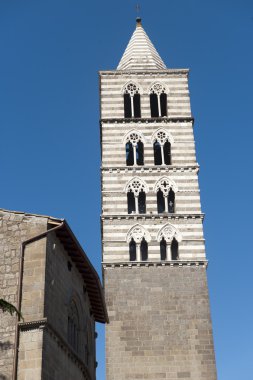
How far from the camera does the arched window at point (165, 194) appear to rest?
119ft

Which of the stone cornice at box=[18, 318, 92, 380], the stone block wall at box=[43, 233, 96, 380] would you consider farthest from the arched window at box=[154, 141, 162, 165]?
the stone cornice at box=[18, 318, 92, 380]

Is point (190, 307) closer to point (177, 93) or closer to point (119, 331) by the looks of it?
point (119, 331)

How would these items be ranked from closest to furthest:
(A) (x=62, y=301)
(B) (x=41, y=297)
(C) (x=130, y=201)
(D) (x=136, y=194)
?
(B) (x=41, y=297)
(A) (x=62, y=301)
(D) (x=136, y=194)
(C) (x=130, y=201)

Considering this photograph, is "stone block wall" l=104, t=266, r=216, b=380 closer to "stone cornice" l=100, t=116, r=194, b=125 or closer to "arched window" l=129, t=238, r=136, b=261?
"arched window" l=129, t=238, r=136, b=261

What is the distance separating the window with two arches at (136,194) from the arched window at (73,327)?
16.1m

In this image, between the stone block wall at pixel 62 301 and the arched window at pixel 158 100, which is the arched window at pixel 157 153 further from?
the stone block wall at pixel 62 301

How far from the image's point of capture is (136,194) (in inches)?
1427

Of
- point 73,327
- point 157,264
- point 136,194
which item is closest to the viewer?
point 73,327

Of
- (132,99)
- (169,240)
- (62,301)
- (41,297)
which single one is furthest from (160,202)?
(41,297)

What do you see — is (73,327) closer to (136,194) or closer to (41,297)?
(41,297)

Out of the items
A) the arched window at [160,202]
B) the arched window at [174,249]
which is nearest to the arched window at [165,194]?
the arched window at [160,202]

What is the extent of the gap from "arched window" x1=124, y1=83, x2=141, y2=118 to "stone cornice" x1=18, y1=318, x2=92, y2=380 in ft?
69.0

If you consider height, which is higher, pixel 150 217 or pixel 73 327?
pixel 150 217

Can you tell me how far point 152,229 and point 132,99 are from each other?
27.7 ft
